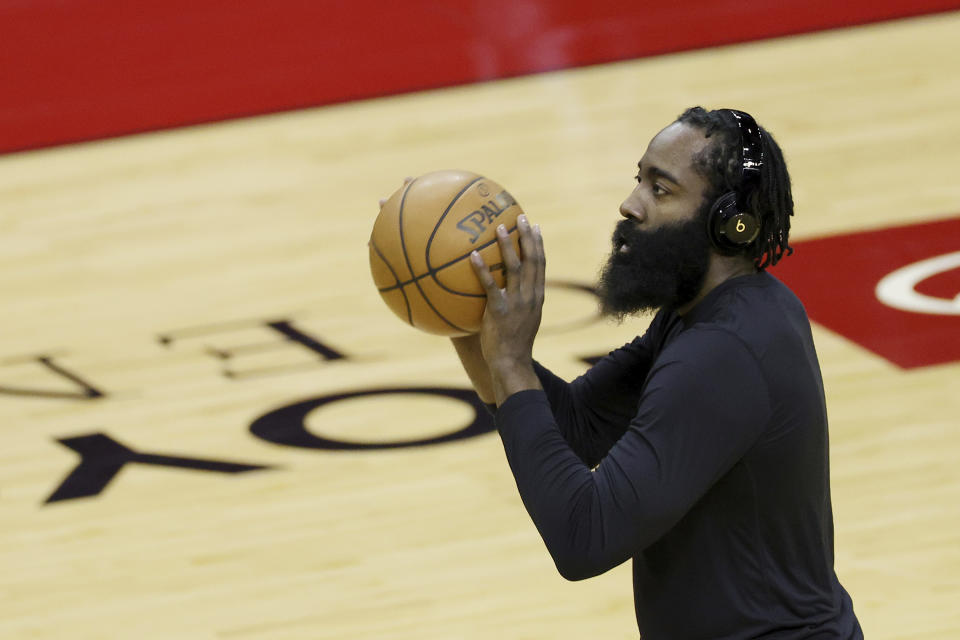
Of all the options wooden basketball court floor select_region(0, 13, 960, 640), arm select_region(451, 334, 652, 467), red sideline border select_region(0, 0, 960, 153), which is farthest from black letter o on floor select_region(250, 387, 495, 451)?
red sideline border select_region(0, 0, 960, 153)

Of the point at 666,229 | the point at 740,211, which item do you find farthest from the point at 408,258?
the point at 740,211

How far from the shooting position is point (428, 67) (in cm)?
962

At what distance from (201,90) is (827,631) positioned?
7.59m

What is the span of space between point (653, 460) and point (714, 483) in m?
0.15

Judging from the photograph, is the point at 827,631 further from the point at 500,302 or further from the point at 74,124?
the point at 74,124

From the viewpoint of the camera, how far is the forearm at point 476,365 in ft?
8.66

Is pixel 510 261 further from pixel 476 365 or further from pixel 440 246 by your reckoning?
pixel 476 365

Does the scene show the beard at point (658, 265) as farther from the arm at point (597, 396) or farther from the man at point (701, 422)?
the arm at point (597, 396)

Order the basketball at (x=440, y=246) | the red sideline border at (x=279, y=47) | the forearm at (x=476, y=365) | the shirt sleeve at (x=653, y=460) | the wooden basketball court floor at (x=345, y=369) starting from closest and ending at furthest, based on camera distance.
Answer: the shirt sleeve at (x=653, y=460) → the basketball at (x=440, y=246) → the forearm at (x=476, y=365) → the wooden basketball court floor at (x=345, y=369) → the red sideline border at (x=279, y=47)

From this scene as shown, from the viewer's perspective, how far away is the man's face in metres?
2.33

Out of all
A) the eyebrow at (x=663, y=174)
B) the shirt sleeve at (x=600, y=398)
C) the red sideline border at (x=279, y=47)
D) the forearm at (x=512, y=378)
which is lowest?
the red sideline border at (x=279, y=47)

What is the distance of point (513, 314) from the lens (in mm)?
2363

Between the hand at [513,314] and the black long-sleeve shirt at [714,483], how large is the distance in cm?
4

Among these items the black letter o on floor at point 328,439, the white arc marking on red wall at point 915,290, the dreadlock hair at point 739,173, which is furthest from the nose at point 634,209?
the white arc marking on red wall at point 915,290
